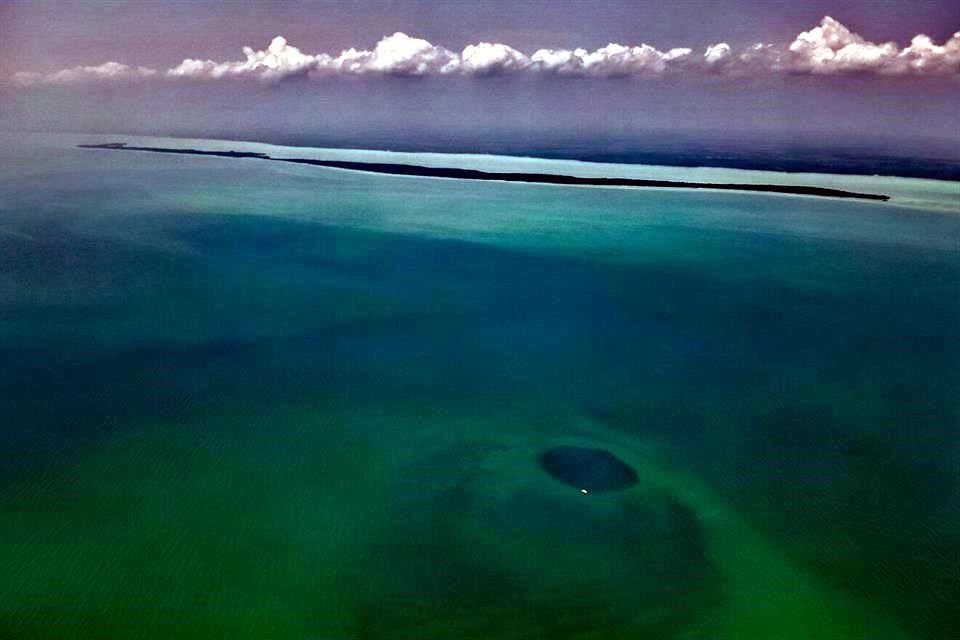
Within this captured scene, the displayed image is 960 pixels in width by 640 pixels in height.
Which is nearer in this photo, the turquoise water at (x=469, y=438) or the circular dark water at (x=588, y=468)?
the turquoise water at (x=469, y=438)

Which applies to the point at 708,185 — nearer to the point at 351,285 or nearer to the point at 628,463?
the point at 351,285

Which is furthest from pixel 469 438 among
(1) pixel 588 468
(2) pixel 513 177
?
(2) pixel 513 177

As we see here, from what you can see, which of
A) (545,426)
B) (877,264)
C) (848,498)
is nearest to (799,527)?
(848,498)

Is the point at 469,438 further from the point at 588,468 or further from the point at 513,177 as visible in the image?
the point at 513,177

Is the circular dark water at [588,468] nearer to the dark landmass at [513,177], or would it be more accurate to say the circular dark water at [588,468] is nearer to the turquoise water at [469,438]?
the turquoise water at [469,438]

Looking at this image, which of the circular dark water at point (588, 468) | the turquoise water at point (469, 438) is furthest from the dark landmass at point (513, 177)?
the circular dark water at point (588, 468)

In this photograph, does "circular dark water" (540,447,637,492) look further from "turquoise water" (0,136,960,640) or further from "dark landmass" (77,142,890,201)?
"dark landmass" (77,142,890,201)
